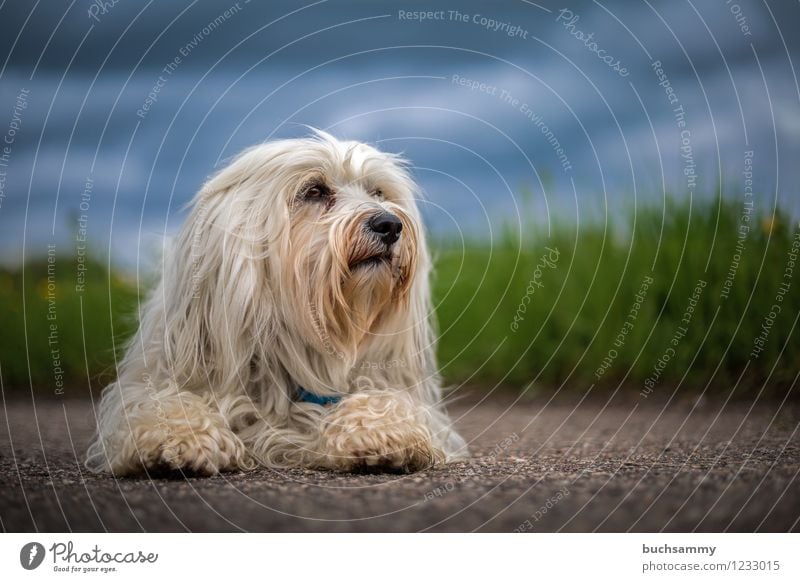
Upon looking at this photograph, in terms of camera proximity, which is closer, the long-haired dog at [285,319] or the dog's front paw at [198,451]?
the dog's front paw at [198,451]

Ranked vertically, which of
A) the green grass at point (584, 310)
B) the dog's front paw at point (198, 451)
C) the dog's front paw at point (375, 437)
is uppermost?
the green grass at point (584, 310)

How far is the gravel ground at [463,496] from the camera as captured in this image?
10.2 ft

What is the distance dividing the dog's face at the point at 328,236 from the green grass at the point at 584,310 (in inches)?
58.8

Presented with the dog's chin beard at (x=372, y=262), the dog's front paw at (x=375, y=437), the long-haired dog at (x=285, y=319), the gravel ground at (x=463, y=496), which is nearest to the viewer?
the gravel ground at (x=463, y=496)

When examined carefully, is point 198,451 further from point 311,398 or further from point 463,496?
point 463,496

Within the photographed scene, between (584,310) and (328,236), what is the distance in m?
3.24

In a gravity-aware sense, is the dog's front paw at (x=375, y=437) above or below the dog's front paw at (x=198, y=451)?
above

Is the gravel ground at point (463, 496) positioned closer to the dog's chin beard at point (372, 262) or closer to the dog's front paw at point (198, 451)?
the dog's front paw at point (198, 451)

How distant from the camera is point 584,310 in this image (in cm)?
655
